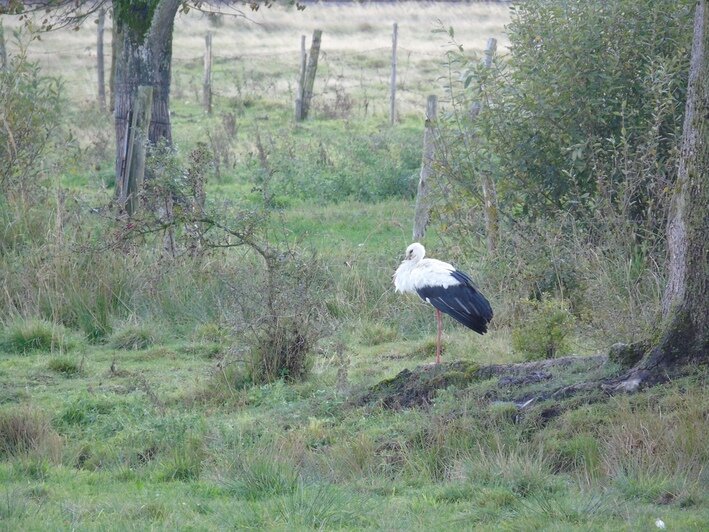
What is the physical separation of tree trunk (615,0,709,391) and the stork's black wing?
2.21 m

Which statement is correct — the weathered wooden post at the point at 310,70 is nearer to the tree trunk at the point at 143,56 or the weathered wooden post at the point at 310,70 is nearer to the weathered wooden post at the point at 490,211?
the tree trunk at the point at 143,56

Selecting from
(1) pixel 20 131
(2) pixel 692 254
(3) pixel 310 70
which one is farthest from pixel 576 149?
(3) pixel 310 70

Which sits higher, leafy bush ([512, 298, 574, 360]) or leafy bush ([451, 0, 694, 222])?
leafy bush ([451, 0, 694, 222])

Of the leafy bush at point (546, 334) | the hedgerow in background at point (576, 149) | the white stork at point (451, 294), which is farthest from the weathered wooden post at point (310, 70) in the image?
the leafy bush at point (546, 334)

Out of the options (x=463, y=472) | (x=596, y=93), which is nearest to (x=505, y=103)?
(x=596, y=93)

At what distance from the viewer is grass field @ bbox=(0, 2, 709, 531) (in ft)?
18.0

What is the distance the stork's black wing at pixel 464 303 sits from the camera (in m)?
8.98

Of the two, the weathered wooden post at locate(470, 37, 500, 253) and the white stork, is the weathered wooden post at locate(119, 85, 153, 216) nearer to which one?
the weathered wooden post at locate(470, 37, 500, 253)

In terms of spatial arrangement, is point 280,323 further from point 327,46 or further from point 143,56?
point 327,46

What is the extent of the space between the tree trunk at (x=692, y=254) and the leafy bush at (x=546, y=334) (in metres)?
1.65

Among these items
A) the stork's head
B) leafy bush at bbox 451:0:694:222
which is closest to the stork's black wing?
the stork's head

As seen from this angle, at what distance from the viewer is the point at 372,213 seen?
16266mm

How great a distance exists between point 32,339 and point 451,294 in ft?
12.9

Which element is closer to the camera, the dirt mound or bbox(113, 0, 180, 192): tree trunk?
the dirt mound
